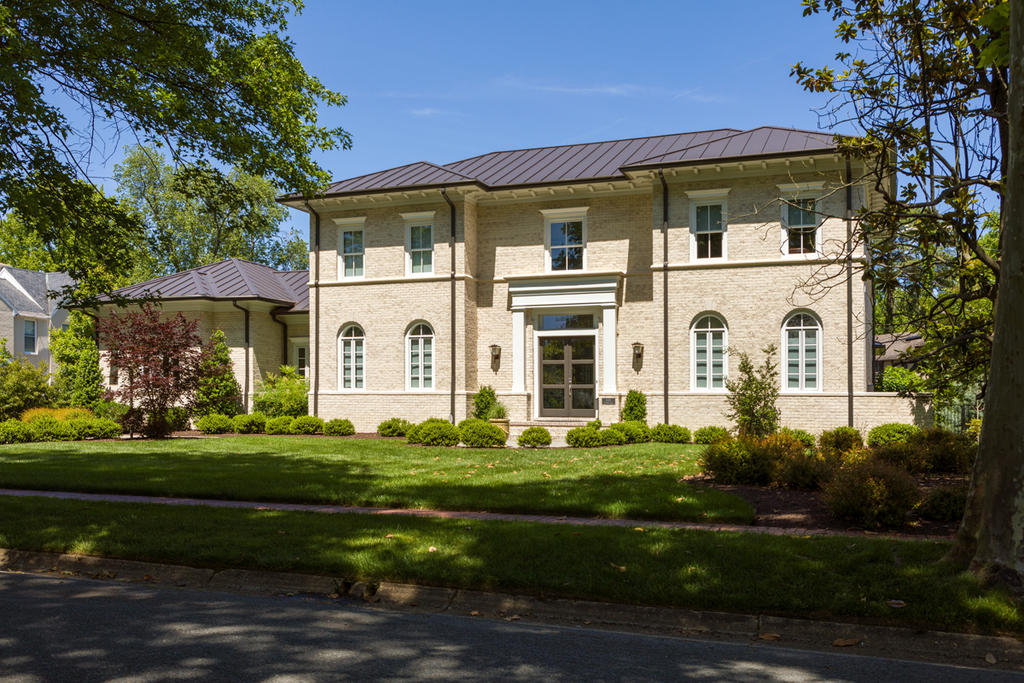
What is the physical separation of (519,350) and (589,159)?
6.81 metres

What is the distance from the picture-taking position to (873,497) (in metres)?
9.16

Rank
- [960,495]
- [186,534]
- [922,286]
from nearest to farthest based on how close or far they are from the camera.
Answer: [186,534] < [960,495] < [922,286]

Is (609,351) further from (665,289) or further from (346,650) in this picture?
(346,650)

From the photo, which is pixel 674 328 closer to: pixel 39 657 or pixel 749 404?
pixel 749 404

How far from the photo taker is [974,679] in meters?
5.03

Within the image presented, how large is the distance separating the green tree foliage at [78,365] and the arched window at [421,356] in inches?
497

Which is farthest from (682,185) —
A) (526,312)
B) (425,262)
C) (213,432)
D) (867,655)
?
Result: (867,655)

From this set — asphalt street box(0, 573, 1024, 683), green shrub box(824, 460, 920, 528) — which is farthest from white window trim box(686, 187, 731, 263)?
asphalt street box(0, 573, 1024, 683)

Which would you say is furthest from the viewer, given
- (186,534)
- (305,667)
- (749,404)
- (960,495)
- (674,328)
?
(674,328)

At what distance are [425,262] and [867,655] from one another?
21336 millimetres

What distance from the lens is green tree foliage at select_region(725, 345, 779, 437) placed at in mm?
20359

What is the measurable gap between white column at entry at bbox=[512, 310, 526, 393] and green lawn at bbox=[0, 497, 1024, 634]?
15219mm

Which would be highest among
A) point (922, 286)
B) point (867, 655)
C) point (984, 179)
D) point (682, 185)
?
point (682, 185)

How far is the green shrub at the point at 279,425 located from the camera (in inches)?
1012
